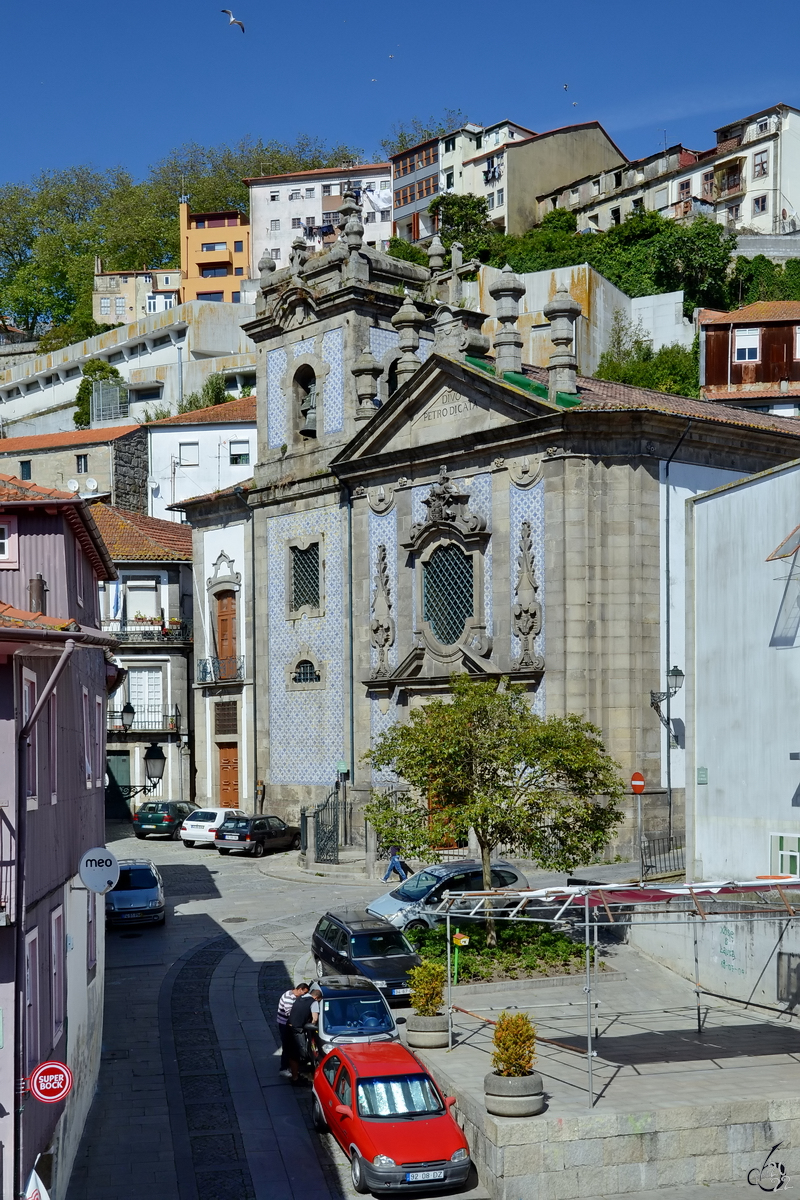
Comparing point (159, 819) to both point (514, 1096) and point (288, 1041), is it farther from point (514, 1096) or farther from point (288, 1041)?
point (514, 1096)

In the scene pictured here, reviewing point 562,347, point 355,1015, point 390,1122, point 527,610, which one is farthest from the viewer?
point 562,347

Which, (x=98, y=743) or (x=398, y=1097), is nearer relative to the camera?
(x=398, y=1097)

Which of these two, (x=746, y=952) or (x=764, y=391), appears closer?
(x=746, y=952)

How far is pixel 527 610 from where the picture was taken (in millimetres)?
35625

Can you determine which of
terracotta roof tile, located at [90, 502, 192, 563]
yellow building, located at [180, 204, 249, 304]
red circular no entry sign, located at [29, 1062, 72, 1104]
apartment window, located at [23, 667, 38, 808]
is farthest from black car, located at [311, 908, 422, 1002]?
yellow building, located at [180, 204, 249, 304]

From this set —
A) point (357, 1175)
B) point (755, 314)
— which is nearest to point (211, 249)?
point (755, 314)

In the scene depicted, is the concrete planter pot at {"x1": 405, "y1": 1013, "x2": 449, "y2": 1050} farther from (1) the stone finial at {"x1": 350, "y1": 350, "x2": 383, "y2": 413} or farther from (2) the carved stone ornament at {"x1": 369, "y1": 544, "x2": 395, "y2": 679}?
(1) the stone finial at {"x1": 350, "y1": 350, "x2": 383, "y2": 413}

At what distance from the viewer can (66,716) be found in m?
17.1

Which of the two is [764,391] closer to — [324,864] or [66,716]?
[324,864]

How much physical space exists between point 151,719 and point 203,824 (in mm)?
10139

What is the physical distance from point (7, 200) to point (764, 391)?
8454 centimetres

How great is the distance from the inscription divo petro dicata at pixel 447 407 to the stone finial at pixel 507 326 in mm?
1257

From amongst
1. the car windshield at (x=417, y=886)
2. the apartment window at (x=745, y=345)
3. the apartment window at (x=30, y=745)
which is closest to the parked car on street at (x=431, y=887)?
the car windshield at (x=417, y=886)

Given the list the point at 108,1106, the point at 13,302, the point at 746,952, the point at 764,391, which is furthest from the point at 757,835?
the point at 13,302
